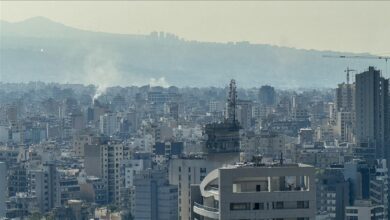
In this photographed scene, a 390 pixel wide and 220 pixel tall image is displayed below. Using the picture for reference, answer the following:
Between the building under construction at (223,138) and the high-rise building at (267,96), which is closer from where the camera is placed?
the building under construction at (223,138)

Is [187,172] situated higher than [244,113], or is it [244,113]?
[244,113]

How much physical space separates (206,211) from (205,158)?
14236 millimetres

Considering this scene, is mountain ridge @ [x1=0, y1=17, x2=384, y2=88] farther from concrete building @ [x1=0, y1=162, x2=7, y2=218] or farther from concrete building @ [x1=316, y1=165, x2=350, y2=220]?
concrete building @ [x1=316, y1=165, x2=350, y2=220]

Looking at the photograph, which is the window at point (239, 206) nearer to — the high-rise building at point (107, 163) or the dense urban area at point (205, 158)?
the dense urban area at point (205, 158)

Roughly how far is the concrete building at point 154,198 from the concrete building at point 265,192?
61.0 feet

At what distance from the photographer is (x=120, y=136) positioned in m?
81.8

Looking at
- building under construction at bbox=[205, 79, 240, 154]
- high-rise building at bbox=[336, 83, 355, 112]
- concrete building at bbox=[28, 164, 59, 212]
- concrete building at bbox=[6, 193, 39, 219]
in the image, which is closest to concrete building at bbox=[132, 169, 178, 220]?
concrete building at bbox=[6, 193, 39, 219]

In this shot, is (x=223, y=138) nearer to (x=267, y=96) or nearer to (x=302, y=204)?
(x=302, y=204)

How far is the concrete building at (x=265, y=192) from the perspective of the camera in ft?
57.1

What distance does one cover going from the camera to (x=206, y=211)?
59.0ft

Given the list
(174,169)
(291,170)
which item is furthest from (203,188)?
(174,169)

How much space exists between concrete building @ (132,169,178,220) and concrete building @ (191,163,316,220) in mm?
18598

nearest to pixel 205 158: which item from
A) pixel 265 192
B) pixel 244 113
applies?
pixel 265 192

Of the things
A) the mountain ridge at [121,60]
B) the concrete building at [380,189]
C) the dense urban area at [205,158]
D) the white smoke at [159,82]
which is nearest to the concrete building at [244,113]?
the dense urban area at [205,158]
